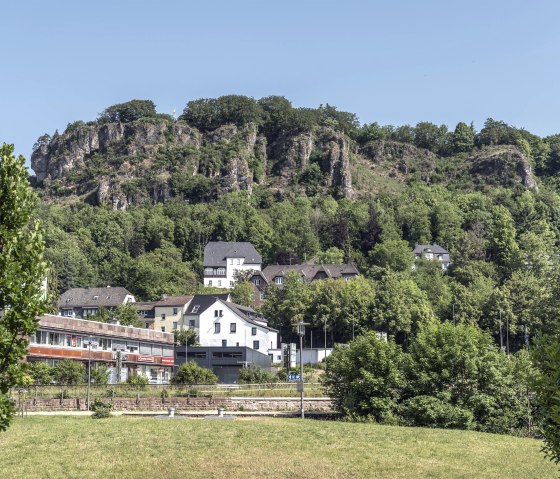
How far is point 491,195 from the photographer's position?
19912cm

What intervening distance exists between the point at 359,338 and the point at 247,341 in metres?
54.1

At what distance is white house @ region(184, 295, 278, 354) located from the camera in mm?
100188

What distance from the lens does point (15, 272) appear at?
17.4 meters

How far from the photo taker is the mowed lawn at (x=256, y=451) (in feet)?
98.0

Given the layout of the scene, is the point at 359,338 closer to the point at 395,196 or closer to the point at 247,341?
the point at 247,341

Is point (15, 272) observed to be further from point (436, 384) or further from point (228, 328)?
point (228, 328)

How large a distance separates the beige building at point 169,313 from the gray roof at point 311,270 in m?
28.2

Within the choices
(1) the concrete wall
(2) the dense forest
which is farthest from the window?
(1) the concrete wall

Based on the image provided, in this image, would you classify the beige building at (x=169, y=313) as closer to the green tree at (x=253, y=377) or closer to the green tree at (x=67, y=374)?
the green tree at (x=253, y=377)

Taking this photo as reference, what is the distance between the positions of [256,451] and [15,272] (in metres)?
17.7

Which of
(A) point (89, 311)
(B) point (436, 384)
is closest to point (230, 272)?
(A) point (89, 311)

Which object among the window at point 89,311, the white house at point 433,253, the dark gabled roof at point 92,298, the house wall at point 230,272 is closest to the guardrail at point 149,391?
the window at point 89,311

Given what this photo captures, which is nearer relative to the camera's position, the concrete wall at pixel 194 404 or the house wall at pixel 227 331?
the concrete wall at pixel 194 404

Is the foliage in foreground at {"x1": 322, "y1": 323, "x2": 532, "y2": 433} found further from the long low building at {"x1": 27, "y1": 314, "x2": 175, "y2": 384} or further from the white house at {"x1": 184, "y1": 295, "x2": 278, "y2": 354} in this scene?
the white house at {"x1": 184, "y1": 295, "x2": 278, "y2": 354}
